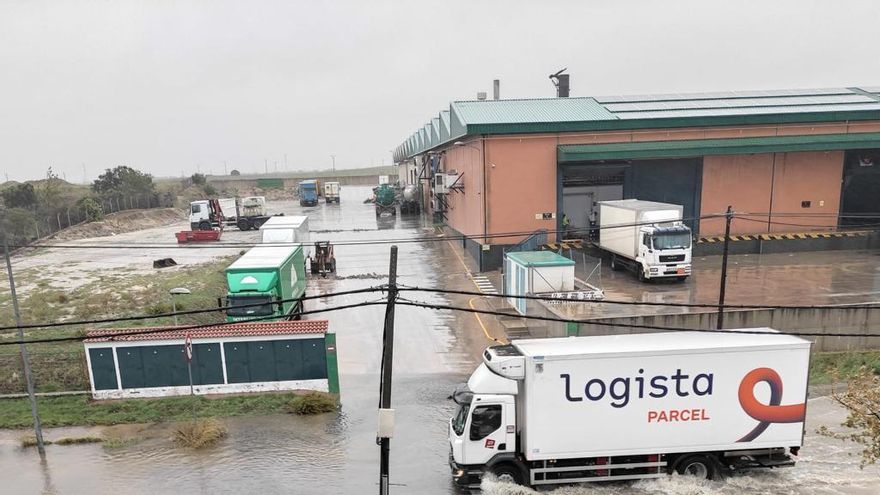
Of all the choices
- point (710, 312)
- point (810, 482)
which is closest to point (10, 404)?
point (810, 482)

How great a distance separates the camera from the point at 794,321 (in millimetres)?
19859

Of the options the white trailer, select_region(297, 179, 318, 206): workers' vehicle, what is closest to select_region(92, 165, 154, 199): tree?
select_region(297, 179, 318, 206): workers' vehicle

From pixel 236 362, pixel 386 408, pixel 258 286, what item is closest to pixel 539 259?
pixel 258 286

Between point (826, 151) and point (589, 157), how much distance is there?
16064mm

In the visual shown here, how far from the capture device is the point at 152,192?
7519 cm

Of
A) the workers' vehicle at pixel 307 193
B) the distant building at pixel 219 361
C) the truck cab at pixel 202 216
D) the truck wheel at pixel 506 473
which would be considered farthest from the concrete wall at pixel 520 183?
the workers' vehicle at pixel 307 193

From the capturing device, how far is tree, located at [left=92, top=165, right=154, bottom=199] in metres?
73.3

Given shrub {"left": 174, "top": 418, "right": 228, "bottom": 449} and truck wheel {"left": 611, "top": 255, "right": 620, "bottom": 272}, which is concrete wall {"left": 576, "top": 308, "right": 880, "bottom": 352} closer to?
truck wheel {"left": 611, "top": 255, "right": 620, "bottom": 272}

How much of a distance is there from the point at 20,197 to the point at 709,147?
68.8m

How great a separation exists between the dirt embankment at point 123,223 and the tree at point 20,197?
7.51 metres

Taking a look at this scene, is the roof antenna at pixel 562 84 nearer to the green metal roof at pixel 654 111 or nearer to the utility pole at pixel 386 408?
the green metal roof at pixel 654 111

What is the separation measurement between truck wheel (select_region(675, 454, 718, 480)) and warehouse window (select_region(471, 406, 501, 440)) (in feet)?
13.5

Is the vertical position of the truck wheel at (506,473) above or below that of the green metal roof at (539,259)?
below

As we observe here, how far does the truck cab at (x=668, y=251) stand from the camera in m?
25.2
